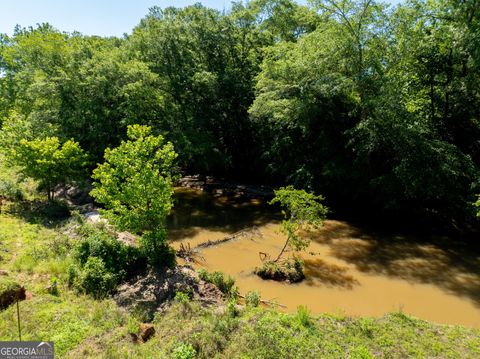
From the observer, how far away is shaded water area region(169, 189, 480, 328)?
35.6ft

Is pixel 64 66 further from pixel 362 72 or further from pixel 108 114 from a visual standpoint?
pixel 362 72

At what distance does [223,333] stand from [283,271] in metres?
4.89

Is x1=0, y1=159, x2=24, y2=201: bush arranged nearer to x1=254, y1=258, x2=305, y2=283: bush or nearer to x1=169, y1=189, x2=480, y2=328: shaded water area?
x1=169, y1=189, x2=480, y2=328: shaded water area

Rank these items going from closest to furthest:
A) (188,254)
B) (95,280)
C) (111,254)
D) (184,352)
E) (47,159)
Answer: (184,352), (95,280), (111,254), (188,254), (47,159)

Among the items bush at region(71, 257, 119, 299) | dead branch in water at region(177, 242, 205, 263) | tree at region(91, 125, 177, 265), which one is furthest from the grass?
dead branch in water at region(177, 242, 205, 263)

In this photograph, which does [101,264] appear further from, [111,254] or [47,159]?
[47,159]

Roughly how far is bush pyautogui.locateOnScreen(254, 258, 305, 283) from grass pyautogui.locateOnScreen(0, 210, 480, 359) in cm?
336

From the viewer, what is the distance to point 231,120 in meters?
26.1

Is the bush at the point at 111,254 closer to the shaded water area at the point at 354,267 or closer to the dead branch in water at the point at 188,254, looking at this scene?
the dead branch in water at the point at 188,254

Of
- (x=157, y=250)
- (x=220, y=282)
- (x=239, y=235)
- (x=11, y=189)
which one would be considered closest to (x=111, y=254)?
(x=157, y=250)

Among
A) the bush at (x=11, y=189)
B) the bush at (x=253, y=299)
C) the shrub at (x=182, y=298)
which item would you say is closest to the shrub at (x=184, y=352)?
the shrub at (x=182, y=298)

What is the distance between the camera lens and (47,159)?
15.0 meters

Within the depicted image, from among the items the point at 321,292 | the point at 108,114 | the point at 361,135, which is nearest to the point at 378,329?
the point at 321,292

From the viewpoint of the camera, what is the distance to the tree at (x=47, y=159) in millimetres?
14750
